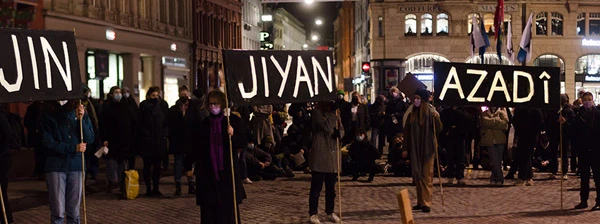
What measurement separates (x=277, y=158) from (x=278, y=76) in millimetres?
9580

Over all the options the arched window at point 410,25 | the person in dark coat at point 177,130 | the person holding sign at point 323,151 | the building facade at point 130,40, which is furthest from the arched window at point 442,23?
the person holding sign at point 323,151

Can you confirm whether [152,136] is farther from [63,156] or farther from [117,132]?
[63,156]

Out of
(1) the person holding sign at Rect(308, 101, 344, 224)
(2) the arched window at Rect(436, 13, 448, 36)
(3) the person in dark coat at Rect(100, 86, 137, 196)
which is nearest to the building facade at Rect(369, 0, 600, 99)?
(2) the arched window at Rect(436, 13, 448, 36)

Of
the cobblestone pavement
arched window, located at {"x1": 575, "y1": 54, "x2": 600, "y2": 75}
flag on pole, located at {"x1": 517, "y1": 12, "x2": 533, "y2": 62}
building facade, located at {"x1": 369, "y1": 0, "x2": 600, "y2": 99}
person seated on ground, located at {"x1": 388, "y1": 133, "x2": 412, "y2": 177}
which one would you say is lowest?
the cobblestone pavement

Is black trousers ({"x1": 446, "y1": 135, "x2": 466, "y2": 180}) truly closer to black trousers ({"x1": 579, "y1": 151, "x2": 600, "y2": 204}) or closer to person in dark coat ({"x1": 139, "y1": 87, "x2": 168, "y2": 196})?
black trousers ({"x1": 579, "y1": 151, "x2": 600, "y2": 204})

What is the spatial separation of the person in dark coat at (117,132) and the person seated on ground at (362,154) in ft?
16.4

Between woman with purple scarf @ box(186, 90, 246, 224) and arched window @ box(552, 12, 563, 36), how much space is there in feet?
188

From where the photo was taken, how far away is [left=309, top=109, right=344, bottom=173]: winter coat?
42.8 ft

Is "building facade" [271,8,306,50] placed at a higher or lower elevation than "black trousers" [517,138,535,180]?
higher

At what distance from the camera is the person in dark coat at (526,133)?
714 inches

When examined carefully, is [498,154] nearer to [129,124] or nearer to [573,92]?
[129,124]

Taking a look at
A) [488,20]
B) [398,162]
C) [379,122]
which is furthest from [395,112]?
[488,20]

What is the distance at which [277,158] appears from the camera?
68.8 feet

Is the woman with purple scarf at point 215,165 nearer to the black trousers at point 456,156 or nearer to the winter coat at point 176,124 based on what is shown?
the winter coat at point 176,124
